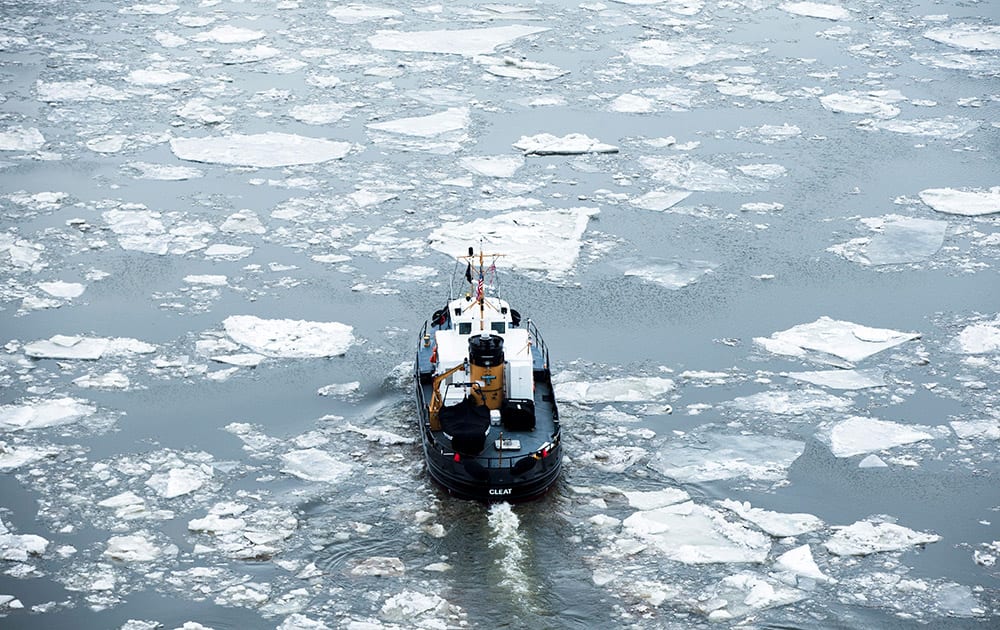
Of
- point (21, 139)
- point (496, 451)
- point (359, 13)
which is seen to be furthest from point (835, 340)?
point (359, 13)

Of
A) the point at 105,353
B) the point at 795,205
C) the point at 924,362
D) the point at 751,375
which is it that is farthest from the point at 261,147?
the point at 924,362

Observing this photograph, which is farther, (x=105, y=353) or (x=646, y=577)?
(x=105, y=353)

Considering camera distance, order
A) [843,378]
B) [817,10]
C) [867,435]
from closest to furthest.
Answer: [867,435], [843,378], [817,10]

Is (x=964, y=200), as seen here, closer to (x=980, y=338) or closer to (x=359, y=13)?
(x=980, y=338)

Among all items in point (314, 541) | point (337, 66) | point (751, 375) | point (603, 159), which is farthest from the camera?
point (337, 66)

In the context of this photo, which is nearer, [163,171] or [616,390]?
[616,390]

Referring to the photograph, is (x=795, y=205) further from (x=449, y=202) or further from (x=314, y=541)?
(x=314, y=541)

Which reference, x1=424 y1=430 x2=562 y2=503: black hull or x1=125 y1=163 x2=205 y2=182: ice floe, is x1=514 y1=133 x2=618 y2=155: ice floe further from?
x1=424 y1=430 x2=562 y2=503: black hull

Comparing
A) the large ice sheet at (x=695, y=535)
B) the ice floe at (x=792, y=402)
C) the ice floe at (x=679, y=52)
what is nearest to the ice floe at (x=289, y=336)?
the ice floe at (x=792, y=402)
